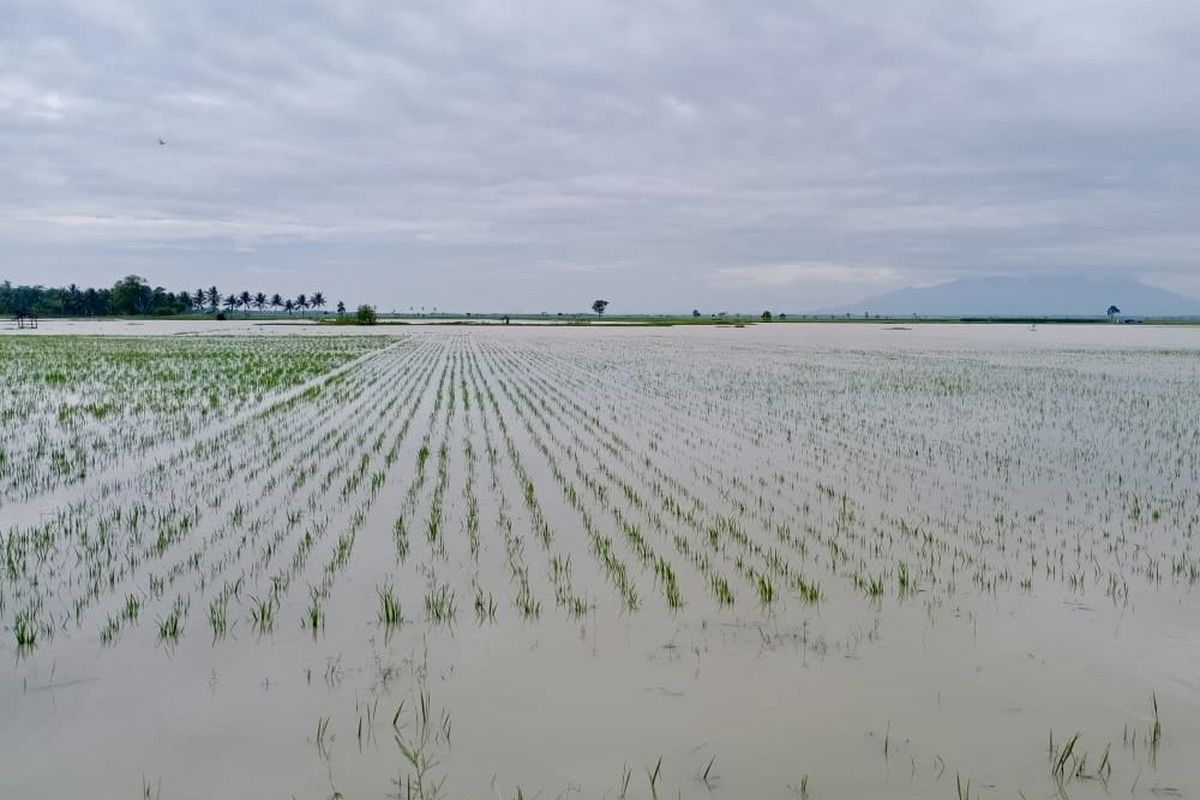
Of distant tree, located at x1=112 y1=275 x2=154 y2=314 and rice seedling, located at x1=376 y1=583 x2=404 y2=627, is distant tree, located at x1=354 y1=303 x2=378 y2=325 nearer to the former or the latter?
distant tree, located at x1=112 y1=275 x2=154 y2=314

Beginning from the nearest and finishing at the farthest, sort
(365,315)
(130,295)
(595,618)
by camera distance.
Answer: (595,618), (365,315), (130,295)

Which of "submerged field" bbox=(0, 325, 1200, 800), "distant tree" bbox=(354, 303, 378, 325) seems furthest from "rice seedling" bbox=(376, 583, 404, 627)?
"distant tree" bbox=(354, 303, 378, 325)

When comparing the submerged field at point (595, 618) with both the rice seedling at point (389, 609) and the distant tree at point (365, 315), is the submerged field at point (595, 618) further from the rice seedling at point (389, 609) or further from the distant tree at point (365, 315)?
the distant tree at point (365, 315)

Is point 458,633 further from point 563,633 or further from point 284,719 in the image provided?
point 284,719

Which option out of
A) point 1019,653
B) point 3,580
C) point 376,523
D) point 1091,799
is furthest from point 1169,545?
point 3,580

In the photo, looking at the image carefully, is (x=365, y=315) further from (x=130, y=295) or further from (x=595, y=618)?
(x=595, y=618)

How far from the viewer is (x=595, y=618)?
442 cm

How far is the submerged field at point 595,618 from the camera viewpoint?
9.84 ft

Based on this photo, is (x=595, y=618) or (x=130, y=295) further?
(x=130, y=295)

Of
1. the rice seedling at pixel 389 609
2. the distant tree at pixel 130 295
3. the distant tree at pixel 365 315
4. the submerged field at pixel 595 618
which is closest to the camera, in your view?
the submerged field at pixel 595 618

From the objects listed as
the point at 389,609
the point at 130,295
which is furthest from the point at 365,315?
the point at 389,609

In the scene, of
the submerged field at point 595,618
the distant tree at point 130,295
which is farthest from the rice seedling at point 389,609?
the distant tree at point 130,295

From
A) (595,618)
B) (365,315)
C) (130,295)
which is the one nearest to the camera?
(595,618)

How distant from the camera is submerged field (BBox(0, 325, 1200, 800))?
3.00 metres
